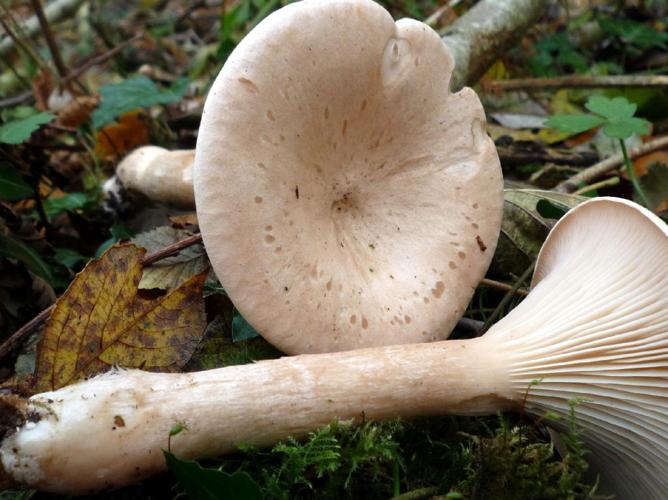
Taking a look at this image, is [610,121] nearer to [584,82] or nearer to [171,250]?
[584,82]

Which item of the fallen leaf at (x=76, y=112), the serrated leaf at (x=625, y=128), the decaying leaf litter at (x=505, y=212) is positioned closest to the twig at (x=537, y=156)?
the decaying leaf litter at (x=505, y=212)

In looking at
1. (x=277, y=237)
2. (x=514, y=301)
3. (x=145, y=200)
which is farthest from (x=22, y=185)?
(x=514, y=301)

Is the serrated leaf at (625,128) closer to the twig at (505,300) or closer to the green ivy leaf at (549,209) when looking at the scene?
the green ivy leaf at (549,209)

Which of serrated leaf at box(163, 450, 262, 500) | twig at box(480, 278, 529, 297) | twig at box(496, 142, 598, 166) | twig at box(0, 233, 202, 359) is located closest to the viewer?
serrated leaf at box(163, 450, 262, 500)

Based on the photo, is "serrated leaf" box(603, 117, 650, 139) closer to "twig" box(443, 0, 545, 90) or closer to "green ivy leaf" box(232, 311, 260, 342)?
"twig" box(443, 0, 545, 90)

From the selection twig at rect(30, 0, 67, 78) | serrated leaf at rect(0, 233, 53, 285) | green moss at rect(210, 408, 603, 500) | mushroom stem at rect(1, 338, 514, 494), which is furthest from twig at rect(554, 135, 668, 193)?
twig at rect(30, 0, 67, 78)

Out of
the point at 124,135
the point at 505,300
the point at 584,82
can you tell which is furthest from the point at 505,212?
the point at 124,135
